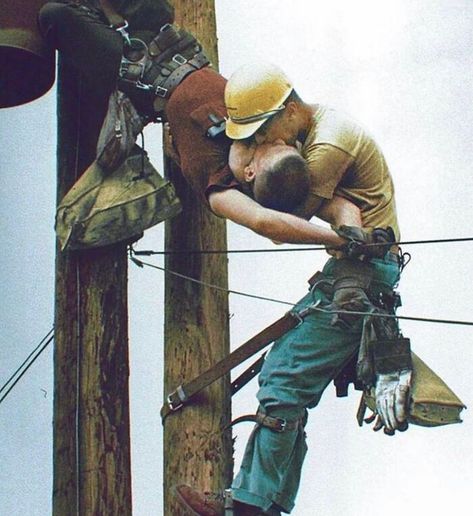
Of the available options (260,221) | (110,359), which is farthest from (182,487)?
(260,221)

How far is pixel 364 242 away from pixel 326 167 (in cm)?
42

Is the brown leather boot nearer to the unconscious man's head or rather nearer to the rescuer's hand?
the rescuer's hand

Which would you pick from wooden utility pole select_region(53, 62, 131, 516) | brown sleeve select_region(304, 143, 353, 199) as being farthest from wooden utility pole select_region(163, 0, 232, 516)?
brown sleeve select_region(304, 143, 353, 199)

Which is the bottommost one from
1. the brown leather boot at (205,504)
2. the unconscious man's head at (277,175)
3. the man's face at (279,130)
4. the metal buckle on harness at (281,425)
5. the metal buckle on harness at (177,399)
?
the brown leather boot at (205,504)

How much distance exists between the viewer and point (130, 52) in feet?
25.8

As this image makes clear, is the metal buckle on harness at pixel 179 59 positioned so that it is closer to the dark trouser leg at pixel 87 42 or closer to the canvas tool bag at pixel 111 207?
the dark trouser leg at pixel 87 42

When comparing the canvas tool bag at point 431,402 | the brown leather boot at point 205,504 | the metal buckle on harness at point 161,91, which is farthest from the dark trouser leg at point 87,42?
the canvas tool bag at point 431,402

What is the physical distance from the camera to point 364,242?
694 centimetres

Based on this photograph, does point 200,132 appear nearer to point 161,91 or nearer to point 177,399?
point 161,91

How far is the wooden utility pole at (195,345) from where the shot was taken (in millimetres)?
7156

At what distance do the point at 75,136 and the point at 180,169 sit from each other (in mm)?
548

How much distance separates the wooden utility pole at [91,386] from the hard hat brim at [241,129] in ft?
2.57

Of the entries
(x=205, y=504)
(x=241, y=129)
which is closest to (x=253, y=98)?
(x=241, y=129)

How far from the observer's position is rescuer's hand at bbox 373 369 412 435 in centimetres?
675
